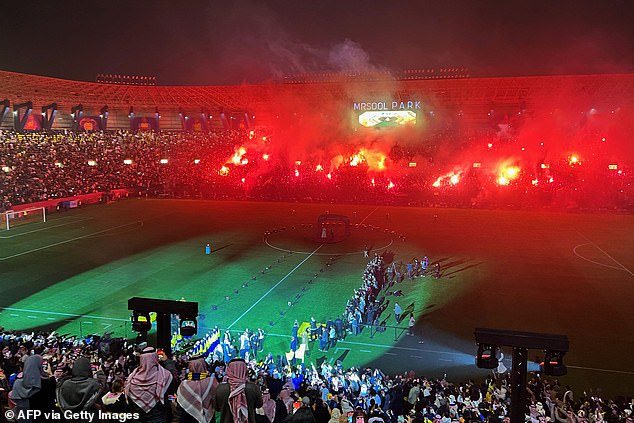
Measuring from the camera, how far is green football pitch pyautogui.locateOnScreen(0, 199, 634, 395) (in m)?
17.8

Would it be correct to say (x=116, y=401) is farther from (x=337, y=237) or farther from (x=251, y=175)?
(x=251, y=175)

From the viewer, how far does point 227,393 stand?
624 cm

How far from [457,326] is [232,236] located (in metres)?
20.0

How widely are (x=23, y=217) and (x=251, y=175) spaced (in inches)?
1025

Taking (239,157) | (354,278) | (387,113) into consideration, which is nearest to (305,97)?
(387,113)

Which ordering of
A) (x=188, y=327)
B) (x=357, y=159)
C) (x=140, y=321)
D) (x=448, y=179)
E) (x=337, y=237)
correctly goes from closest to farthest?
1. (x=188, y=327)
2. (x=140, y=321)
3. (x=337, y=237)
4. (x=448, y=179)
5. (x=357, y=159)

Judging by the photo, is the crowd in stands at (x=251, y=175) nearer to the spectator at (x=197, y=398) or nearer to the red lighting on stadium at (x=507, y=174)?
the red lighting on stadium at (x=507, y=174)

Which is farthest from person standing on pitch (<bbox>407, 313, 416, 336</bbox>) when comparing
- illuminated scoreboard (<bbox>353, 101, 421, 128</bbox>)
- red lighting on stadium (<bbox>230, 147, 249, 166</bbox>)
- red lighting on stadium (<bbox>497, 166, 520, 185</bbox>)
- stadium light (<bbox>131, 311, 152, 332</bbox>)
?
red lighting on stadium (<bbox>230, 147, 249, 166</bbox>)

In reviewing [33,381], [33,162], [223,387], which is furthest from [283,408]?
[33,162]

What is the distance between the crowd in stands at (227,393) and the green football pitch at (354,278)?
3313 millimetres

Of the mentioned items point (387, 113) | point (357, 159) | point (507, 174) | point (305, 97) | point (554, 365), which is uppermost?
point (305, 97)

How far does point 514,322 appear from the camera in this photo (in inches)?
768

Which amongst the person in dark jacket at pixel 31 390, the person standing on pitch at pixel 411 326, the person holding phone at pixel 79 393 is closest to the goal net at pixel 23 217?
the person standing on pitch at pixel 411 326

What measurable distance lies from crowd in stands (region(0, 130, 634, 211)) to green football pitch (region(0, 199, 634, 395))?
7627 millimetres
